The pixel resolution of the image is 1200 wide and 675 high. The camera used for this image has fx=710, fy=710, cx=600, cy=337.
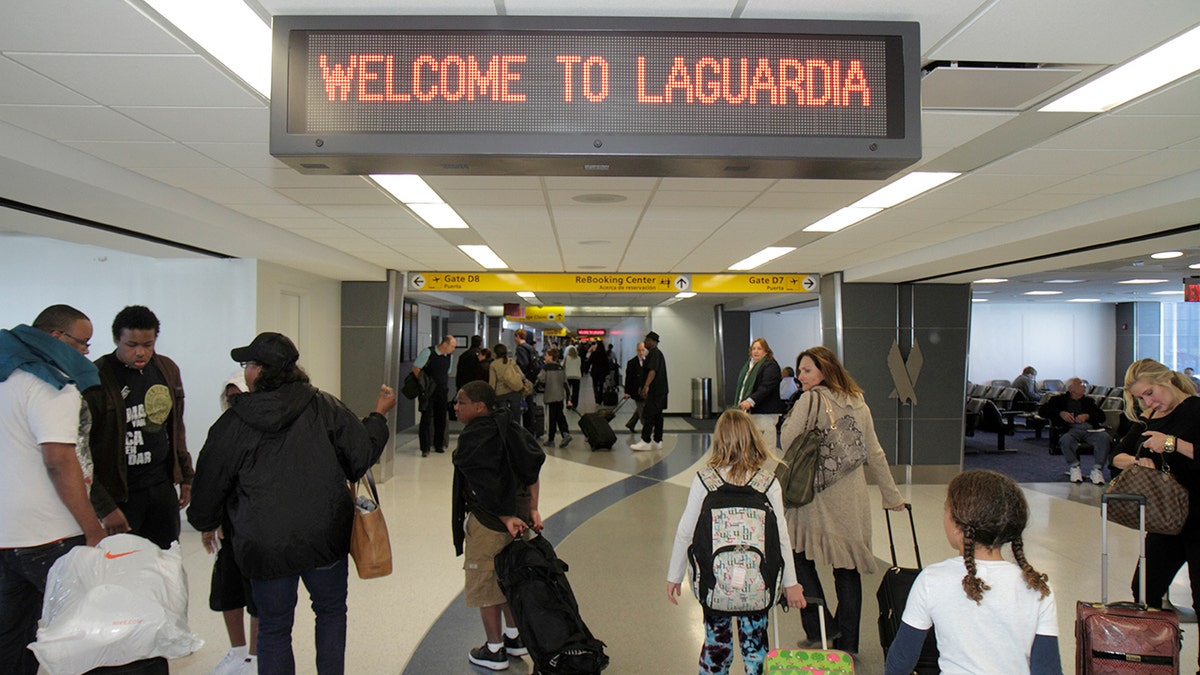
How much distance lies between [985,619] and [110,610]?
109 inches

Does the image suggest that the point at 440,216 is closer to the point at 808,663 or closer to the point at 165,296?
the point at 165,296

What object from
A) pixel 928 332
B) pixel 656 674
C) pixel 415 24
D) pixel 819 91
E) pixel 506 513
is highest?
pixel 415 24

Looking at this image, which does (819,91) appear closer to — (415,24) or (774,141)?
(774,141)

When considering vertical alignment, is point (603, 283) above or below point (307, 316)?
above

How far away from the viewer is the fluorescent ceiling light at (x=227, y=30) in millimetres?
2150

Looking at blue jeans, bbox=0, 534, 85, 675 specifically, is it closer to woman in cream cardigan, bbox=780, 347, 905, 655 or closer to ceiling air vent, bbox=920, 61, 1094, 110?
woman in cream cardigan, bbox=780, 347, 905, 655

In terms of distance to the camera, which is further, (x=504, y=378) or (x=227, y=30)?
(x=504, y=378)

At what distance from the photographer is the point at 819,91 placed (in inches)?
77.6

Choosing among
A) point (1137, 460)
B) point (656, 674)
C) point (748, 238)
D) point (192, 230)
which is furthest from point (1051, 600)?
point (192, 230)

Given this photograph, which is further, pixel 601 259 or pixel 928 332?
pixel 928 332

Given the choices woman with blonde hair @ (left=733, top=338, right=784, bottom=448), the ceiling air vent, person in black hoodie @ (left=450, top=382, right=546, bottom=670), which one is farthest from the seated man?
person in black hoodie @ (left=450, top=382, right=546, bottom=670)

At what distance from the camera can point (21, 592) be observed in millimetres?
2887

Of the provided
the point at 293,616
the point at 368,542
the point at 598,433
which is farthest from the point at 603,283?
the point at 293,616

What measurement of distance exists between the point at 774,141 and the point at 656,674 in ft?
9.17
